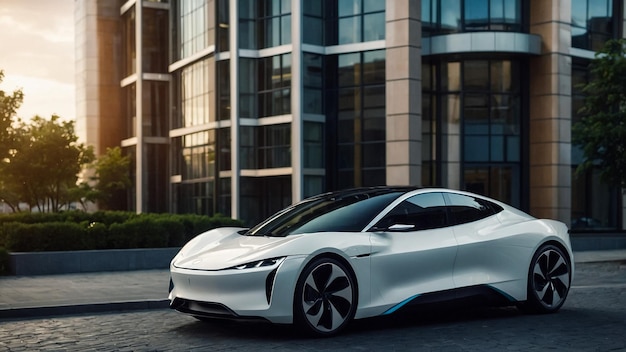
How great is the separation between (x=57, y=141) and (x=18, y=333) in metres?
39.8

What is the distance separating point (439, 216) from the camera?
9.04 meters

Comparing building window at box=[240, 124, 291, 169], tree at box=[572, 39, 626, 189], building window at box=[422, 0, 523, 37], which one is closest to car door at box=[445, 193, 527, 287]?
tree at box=[572, 39, 626, 189]

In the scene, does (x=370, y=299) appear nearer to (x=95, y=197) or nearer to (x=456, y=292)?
(x=456, y=292)

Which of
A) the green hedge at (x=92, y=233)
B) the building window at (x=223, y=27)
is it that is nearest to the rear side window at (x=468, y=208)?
the green hedge at (x=92, y=233)

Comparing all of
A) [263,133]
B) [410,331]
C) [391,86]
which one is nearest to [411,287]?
[410,331]

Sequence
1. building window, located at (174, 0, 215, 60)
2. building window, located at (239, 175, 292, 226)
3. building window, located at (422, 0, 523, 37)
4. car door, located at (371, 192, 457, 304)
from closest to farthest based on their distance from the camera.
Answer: car door, located at (371, 192, 457, 304) → building window, located at (422, 0, 523, 37) → building window, located at (239, 175, 292, 226) → building window, located at (174, 0, 215, 60)

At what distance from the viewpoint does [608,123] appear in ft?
67.8

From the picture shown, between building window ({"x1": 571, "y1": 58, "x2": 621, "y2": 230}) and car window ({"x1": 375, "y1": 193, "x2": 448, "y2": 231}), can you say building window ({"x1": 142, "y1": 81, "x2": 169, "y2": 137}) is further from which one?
car window ({"x1": 375, "y1": 193, "x2": 448, "y2": 231})

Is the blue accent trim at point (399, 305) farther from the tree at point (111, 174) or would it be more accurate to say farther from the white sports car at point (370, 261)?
the tree at point (111, 174)

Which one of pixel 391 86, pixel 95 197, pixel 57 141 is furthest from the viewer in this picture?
pixel 95 197

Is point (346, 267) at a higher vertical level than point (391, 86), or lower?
lower

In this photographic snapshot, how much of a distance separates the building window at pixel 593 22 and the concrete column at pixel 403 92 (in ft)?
23.9

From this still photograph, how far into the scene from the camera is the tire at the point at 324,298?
305 inches

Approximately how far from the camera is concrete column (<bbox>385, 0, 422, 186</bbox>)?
34.1 m
